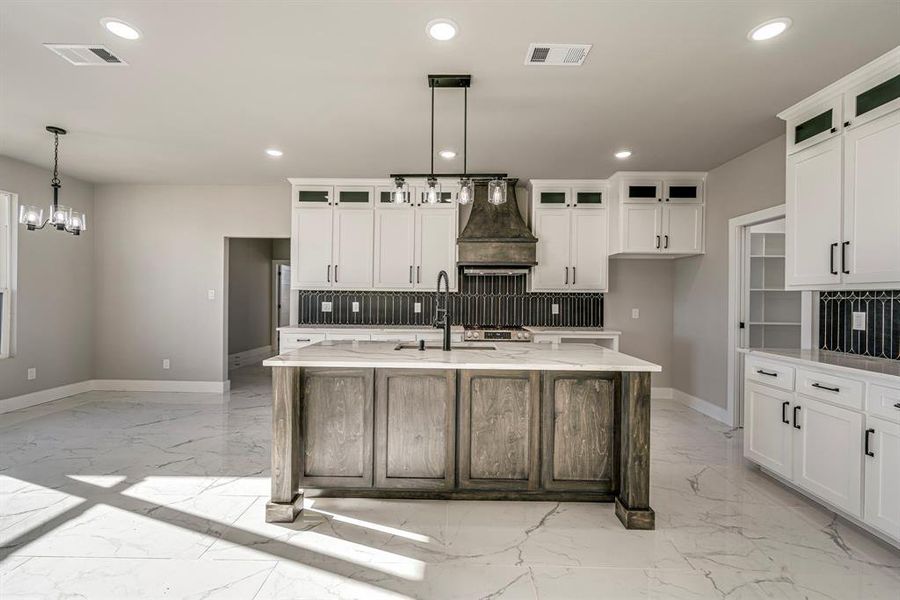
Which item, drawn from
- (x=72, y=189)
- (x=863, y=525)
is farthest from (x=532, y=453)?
(x=72, y=189)

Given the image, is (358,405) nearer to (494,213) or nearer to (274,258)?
(494,213)

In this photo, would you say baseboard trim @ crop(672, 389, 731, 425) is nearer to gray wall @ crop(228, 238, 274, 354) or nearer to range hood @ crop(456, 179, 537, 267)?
range hood @ crop(456, 179, 537, 267)

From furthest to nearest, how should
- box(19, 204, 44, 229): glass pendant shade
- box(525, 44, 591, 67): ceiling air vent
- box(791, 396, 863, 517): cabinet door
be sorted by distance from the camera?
box(19, 204, 44, 229): glass pendant shade → box(525, 44, 591, 67): ceiling air vent → box(791, 396, 863, 517): cabinet door

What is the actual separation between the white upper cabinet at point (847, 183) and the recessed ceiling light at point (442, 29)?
2.46 m

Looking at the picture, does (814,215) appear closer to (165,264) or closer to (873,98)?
(873,98)

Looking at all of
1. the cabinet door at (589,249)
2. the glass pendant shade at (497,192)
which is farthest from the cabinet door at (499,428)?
the cabinet door at (589,249)

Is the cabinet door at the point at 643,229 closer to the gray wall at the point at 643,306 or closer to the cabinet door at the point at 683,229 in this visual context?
the cabinet door at the point at 683,229

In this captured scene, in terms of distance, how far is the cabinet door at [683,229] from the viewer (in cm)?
519

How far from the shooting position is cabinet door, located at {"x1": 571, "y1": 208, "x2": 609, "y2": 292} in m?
5.57

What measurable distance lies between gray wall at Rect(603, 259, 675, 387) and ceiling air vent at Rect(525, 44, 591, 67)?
11.8 ft

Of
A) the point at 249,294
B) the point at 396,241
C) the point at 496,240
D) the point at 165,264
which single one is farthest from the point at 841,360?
the point at 249,294

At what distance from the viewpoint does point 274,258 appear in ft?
30.0

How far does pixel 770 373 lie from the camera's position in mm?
3172

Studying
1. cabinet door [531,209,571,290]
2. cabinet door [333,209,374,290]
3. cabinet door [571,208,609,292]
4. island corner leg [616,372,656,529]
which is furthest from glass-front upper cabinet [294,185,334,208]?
island corner leg [616,372,656,529]
